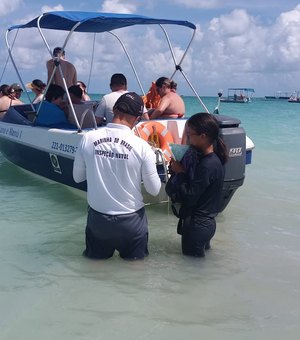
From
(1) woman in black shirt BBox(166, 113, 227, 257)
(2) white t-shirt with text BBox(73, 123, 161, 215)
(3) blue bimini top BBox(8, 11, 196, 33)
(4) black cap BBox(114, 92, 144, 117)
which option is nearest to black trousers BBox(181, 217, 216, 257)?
(1) woman in black shirt BBox(166, 113, 227, 257)

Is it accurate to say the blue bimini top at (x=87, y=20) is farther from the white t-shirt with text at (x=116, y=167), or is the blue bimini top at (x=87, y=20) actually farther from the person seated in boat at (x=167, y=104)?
the white t-shirt with text at (x=116, y=167)

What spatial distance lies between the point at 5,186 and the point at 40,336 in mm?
4406

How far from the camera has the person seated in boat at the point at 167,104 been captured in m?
6.21

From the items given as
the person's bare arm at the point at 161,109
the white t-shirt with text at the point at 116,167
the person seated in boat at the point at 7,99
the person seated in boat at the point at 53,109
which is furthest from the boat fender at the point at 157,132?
the person seated in boat at the point at 7,99

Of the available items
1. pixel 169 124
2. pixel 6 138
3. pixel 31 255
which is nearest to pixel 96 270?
pixel 31 255

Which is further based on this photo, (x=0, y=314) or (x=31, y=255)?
(x=31, y=255)

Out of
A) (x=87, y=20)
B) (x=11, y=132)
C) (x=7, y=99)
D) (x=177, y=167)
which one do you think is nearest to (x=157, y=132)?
(x=87, y=20)

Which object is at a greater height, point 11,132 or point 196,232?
point 11,132

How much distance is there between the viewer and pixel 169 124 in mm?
5914

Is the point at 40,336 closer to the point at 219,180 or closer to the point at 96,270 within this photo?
the point at 96,270

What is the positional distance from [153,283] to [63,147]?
101 inches

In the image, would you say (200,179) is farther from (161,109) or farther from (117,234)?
(161,109)

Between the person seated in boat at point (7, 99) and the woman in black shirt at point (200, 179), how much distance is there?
17.9 feet

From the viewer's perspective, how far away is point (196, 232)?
3.63 metres
